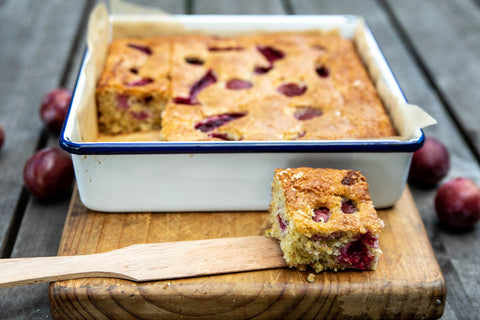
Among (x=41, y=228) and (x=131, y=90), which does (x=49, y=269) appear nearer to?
(x=41, y=228)

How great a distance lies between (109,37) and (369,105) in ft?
4.24

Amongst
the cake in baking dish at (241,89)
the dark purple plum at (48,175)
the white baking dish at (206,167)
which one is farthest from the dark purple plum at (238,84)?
the dark purple plum at (48,175)

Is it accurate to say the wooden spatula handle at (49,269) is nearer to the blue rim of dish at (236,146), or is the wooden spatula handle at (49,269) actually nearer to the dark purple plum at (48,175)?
the blue rim of dish at (236,146)

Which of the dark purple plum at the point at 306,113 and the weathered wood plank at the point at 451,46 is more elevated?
the dark purple plum at the point at 306,113

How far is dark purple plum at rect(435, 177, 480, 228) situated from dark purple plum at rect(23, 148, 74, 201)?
1.51 meters

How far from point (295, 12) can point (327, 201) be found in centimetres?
215

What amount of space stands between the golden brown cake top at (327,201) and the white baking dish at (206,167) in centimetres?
8

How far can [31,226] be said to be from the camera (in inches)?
82.1

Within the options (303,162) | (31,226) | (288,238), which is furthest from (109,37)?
(288,238)

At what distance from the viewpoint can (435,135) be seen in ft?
8.77

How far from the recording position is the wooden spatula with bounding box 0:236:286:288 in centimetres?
165

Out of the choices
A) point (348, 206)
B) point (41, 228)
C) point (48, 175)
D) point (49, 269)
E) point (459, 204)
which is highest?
point (348, 206)

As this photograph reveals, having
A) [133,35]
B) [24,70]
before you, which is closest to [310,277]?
[133,35]

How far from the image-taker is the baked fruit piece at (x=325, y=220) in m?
1.63
